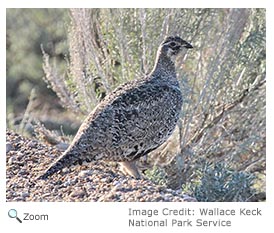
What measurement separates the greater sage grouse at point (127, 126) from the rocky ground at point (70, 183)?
123 millimetres

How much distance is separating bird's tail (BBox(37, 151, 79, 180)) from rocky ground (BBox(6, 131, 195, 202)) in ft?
Answer: 0.19

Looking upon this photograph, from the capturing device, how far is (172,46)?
754 cm

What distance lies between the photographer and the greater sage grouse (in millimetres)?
6516

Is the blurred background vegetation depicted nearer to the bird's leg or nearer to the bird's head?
the bird's head

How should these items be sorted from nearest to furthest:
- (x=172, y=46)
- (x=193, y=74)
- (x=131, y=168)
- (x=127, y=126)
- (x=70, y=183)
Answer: (x=70, y=183), (x=127, y=126), (x=131, y=168), (x=172, y=46), (x=193, y=74)

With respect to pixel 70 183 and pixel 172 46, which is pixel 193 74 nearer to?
pixel 172 46

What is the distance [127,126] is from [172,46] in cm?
123

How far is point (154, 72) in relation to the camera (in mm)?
7359

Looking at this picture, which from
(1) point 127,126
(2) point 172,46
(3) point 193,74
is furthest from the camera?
(3) point 193,74

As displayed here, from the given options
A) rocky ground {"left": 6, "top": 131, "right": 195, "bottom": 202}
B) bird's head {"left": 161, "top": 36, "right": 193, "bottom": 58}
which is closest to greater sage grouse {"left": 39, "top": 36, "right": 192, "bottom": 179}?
rocky ground {"left": 6, "top": 131, "right": 195, "bottom": 202}

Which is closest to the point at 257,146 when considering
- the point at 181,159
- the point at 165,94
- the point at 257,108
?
the point at 257,108

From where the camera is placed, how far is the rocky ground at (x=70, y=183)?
5762mm

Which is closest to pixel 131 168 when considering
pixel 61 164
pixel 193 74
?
pixel 61 164
